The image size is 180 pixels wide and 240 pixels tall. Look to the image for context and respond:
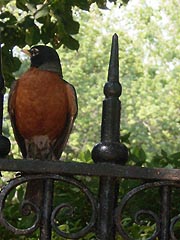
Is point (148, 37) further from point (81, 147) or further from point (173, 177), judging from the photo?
point (173, 177)

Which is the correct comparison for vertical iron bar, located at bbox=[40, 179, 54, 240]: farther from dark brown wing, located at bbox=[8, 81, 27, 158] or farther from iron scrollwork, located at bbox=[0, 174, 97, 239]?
dark brown wing, located at bbox=[8, 81, 27, 158]

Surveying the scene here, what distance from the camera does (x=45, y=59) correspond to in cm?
211

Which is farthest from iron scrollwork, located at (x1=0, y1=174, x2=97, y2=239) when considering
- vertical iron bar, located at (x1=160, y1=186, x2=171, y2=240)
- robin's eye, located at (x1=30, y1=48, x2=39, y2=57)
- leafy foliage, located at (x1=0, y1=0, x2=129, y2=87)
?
leafy foliage, located at (x1=0, y1=0, x2=129, y2=87)

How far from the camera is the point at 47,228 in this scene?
44.8 inches

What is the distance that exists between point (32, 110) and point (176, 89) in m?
12.9

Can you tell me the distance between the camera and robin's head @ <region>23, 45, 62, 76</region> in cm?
208

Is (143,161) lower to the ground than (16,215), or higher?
higher

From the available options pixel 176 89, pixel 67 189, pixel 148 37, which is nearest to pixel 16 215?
pixel 67 189

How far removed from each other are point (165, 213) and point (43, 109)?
0.87 m

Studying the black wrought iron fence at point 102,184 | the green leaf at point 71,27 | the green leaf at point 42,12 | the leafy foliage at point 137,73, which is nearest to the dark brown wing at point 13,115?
the green leaf at point 42,12

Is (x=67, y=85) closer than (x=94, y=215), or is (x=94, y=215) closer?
(x=94, y=215)

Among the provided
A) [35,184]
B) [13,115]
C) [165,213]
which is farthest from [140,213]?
[13,115]

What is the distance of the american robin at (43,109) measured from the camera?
1905 millimetres

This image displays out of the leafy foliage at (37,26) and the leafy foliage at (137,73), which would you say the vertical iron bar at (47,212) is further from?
the leafy foliage at (137,73)
